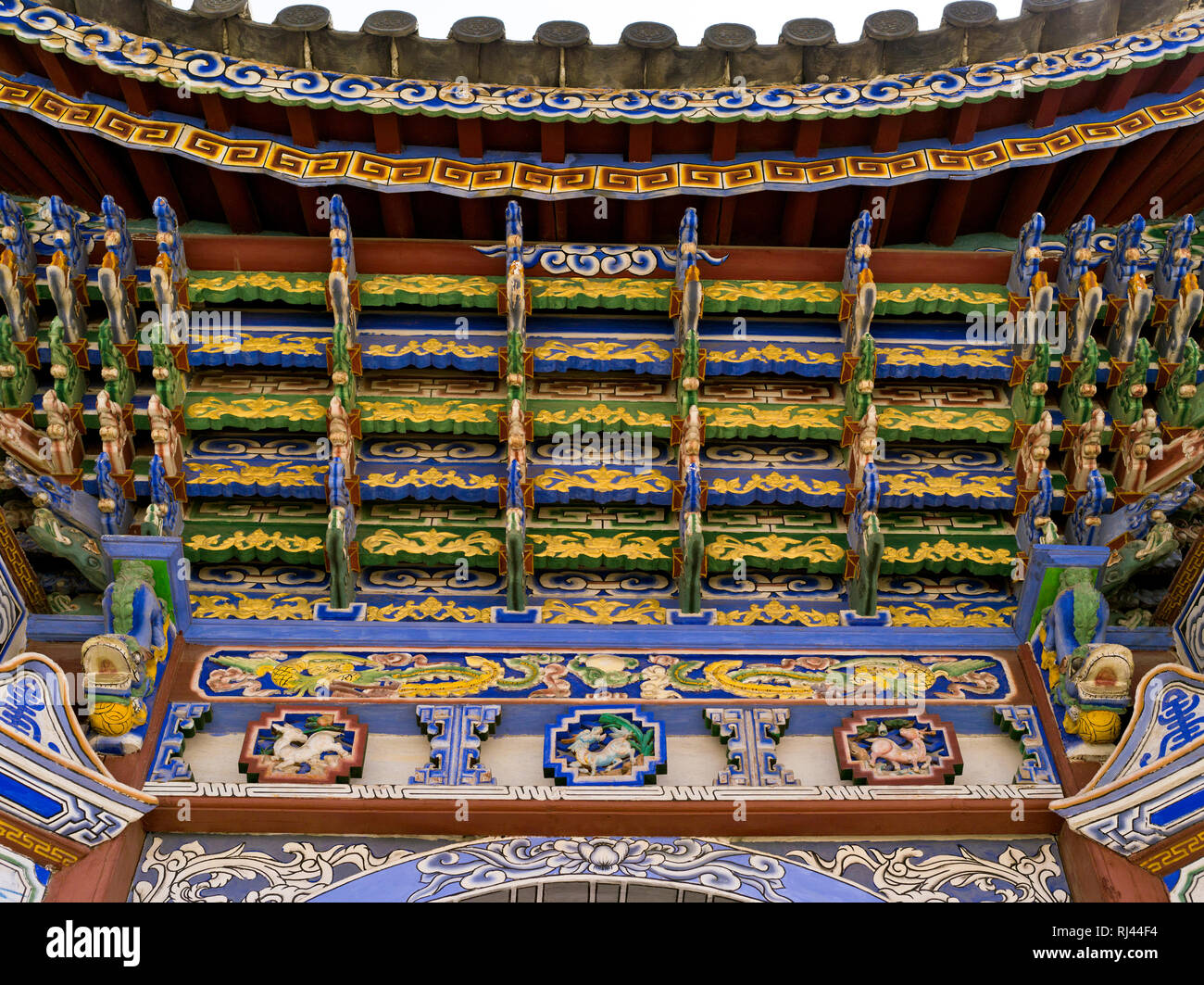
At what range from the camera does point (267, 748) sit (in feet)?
33.4

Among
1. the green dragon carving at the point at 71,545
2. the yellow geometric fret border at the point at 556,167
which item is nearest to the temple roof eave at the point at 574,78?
the yellow geometric fret border at the point at 556,167

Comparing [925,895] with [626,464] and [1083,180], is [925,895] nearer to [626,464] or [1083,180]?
[626,464]

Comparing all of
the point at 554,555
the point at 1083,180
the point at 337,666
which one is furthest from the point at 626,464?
the point at 1083,180

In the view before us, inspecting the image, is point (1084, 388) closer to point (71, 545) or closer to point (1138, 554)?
point (1138, 554)

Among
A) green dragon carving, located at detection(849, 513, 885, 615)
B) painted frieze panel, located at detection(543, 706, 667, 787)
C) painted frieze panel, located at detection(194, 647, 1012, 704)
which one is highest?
green dragon carving, located at detection(849, 513, 885, 615)

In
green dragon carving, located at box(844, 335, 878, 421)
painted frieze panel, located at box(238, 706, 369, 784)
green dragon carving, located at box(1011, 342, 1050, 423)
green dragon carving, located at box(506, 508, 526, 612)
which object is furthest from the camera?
green dragon carving, located at box(1011, 342, 1050, 423)

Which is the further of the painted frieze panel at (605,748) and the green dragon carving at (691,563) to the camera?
the green dragon carving at (691,563)

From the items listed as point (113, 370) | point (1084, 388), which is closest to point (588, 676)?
point (113, 370)

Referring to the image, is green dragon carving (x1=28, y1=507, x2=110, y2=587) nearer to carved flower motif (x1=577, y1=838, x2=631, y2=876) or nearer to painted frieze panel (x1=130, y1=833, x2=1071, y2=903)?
painted frieze panel (x1=130, y1=833, x2=1071, y2=903)

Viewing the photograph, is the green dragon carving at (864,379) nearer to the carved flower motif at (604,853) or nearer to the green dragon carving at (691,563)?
the green dragon carving at (691,563)

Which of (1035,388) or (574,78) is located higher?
(574,78)

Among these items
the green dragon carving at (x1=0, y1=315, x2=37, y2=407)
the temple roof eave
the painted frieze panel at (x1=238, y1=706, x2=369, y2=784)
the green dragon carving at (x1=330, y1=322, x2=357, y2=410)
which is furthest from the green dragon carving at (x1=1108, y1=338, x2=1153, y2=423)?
the green dragon carving at (x1=0, y1=315, x2=37, y2=407)

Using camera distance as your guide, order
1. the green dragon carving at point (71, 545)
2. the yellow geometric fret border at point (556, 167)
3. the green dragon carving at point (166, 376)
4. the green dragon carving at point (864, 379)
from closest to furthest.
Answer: the green dragon carving at point (71, 545) → the green dragon carving at point (166, 376) → the green dragon carving at point (864, 379) → the yellow geometric fret border at point (556, 167)

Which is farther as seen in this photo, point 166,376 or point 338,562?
point 166,376
